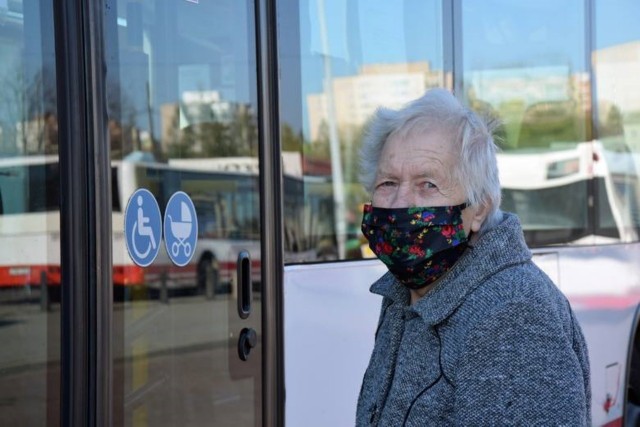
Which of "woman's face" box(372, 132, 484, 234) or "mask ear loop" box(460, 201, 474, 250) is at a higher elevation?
"woman's face" box(372, 132, 484, 234)

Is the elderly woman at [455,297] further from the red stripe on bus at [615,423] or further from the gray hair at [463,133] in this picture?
the red stripe on bus at [615,423]

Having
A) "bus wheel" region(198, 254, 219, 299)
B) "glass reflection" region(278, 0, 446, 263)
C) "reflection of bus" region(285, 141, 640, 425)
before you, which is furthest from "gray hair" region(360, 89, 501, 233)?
"reflection of bus" region(285, 141, 640, 425)

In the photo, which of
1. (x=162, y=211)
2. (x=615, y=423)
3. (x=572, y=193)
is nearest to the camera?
(x=162, y=211)

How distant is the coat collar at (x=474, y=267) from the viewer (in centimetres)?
191

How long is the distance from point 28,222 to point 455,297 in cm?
138

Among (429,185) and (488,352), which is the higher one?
(429,185)

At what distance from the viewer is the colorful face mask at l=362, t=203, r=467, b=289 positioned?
1.97 metres

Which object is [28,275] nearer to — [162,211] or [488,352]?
[162,211]

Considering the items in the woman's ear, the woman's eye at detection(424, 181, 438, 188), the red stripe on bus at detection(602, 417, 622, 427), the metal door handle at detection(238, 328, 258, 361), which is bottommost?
the red stripe on bus at detection(602, 417, 622, 427)

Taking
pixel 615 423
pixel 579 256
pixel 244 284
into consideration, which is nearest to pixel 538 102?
pixel 579 256

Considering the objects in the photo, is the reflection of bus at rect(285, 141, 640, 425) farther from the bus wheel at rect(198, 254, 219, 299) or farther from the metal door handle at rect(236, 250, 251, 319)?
the bus wheel at rect(198, 254, 219, 299)

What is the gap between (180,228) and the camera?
3145 mm

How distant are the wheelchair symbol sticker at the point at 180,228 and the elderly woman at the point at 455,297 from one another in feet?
3.68

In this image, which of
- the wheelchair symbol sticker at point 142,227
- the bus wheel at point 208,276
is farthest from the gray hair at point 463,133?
the bus wheel at point 208,276
